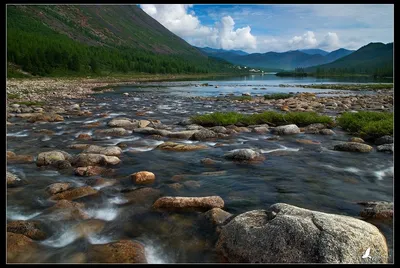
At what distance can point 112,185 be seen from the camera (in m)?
8.41

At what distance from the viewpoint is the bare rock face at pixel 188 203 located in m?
7.06

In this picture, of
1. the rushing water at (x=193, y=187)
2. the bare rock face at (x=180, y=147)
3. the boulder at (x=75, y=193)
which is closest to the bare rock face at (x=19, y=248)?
the rushing water at (x=193, y=187)

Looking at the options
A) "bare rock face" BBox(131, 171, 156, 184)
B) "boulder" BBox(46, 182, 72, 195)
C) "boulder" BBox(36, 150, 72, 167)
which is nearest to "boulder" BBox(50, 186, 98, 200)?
"boulder" BBox(46, 182, 72, 195)

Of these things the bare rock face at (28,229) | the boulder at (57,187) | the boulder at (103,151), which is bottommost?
the bare rock face at (28,229)

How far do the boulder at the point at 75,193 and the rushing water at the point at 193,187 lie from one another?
278mm

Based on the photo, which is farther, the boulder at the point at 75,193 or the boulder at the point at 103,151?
the boulder at the point at 103,151

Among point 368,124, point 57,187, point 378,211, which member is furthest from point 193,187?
point 368,124

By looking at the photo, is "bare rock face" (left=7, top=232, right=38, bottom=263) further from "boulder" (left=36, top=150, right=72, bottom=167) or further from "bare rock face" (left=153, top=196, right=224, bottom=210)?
"boulder" (left=36, top=150, right=72, bottom=167)

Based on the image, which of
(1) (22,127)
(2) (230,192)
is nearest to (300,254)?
(2) (230,192)

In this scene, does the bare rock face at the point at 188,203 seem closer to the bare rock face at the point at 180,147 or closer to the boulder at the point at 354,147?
the bare rock face at the point at 180,147

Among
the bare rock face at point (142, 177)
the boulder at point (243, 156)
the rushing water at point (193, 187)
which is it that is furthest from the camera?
the boulder at point (243, 156)

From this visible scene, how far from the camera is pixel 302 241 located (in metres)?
4.66

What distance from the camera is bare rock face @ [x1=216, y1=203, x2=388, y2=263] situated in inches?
178

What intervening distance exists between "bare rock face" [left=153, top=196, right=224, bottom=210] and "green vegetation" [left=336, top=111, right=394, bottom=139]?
33.2 feet
